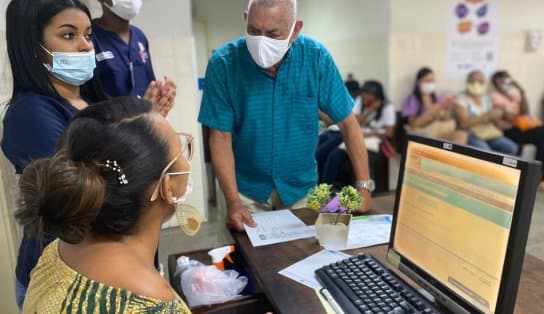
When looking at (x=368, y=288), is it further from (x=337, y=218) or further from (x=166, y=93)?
(x=166, y=93)

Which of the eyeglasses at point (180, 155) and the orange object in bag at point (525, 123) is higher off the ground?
the eyeglasses at point (180, 155)

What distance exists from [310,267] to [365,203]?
49 cm

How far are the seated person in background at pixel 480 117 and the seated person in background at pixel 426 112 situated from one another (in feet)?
0.51

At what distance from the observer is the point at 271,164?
164cm

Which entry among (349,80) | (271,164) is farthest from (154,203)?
(349,80)

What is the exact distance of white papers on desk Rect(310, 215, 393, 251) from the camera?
1.24 meters

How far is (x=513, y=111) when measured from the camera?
4.36m

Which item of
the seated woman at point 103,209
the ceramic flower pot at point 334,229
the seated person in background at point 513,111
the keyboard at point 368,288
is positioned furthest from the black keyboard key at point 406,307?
the seated person in background at point 513,111

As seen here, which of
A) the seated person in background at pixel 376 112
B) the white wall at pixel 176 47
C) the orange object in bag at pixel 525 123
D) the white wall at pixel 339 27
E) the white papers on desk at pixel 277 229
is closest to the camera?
the white papers on desk at pixel 277 229

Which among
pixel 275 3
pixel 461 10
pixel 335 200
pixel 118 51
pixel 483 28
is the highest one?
pixel 461 10

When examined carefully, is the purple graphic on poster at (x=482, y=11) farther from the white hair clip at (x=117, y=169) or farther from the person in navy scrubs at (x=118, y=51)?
the white hair clip at (x=117, y=169)

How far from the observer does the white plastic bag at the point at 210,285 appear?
1.11 m

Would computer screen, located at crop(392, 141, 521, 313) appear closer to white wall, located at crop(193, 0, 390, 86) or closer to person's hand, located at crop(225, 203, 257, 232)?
person's hand, located at crop(225, 203, 257, 232)

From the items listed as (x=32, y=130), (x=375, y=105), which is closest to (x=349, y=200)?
(x=32, y=130)
